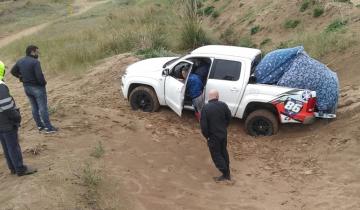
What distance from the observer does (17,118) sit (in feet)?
26.8

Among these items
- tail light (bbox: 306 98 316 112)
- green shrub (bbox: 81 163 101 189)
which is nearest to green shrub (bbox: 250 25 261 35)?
tail light (bbox: 306 98 316 112)

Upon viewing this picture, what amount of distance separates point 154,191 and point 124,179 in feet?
1.93

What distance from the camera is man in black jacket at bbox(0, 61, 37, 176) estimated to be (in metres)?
8.06

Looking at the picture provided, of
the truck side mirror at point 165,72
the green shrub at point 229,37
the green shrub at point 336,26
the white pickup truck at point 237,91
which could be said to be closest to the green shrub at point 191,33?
the green shrub at point 229,37

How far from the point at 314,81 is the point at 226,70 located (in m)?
1.93

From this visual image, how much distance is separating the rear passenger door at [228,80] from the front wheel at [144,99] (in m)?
1.49

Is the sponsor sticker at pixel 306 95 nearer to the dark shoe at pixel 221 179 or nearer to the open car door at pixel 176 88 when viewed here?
the open car door at pixel 176 88

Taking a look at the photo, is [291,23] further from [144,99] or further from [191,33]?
[144,99]

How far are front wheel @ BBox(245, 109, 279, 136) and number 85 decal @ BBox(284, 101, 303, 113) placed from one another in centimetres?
51

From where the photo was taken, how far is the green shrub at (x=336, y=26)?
17862mm

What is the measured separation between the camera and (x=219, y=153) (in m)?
9.57

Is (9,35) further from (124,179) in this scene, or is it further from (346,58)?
(124,179)

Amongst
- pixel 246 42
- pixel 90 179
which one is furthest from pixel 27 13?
pixel 90 179

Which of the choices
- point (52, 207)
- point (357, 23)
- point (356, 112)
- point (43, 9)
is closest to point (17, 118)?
point (52, 207)
